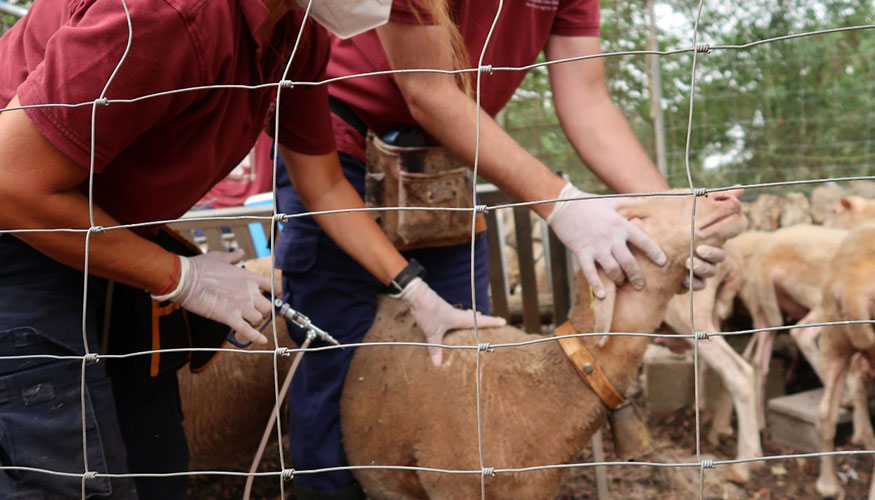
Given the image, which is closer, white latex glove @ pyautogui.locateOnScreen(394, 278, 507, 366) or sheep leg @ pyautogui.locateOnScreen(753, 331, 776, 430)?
white latex glove @ pyautogui.locateOnScreen(394, 278, 507, 366)

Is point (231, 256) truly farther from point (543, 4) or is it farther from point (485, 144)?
point (543, 4)

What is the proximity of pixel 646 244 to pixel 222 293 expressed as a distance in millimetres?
979

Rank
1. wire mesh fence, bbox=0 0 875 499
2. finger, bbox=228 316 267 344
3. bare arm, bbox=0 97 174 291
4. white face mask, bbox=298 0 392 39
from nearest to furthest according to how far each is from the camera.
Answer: bare arm, bbox=0 97 174 291 < white face mask, bbox=298 0 392 39 < finger, bbox=228 316 267 344 < wire mesh fence, bbox=0 0 875 499

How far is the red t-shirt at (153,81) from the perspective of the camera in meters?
1.26

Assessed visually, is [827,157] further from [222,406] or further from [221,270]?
[221,270]

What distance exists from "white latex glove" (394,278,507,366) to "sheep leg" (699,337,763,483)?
83.3 inches

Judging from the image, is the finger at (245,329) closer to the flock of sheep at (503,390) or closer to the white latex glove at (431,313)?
the white latex glove at (431,313)

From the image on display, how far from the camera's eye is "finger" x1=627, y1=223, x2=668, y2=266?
185 centimetres

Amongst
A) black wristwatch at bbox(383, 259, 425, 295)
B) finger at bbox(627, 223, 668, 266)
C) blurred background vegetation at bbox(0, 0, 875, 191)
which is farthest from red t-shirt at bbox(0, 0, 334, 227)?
blurred background vegetation at bbox(0, 0, 875, 191)

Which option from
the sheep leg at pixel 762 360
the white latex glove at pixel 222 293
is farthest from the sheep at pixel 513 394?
the sheep leg at pixel 762 360

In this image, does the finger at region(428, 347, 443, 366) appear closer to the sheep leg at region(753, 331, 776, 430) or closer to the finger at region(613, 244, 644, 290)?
the finger at region(613, 244, 644, 290)

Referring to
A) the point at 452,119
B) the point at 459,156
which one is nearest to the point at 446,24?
the point at 452,119

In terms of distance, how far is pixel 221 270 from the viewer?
1654mm

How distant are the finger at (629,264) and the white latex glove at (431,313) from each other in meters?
0.40
